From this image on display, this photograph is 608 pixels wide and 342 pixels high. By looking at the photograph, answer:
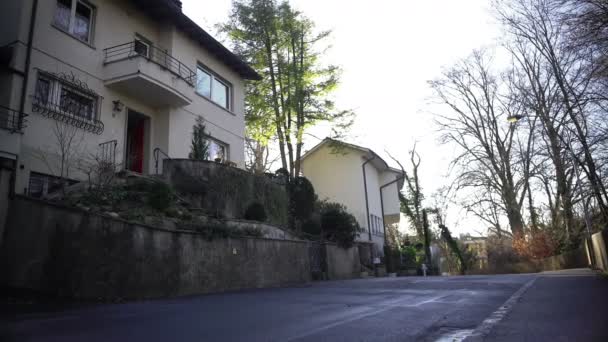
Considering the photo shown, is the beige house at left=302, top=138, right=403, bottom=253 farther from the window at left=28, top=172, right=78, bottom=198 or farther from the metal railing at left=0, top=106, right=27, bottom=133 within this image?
the metal railing at left=0, top=106, right=27, bottom=133

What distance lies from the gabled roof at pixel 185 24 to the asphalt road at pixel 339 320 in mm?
13473

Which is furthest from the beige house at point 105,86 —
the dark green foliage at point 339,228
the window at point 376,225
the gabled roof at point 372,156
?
the window at point 376,225

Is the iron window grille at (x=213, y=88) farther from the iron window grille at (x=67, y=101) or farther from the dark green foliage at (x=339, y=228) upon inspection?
the dark green foliage at (x=339, y=228)

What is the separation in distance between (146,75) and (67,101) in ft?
8.71

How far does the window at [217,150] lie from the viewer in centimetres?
1966

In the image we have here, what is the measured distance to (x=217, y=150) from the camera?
20281mm

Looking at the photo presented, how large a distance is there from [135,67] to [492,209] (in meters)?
25.5

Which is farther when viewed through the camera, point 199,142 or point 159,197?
point 199,142

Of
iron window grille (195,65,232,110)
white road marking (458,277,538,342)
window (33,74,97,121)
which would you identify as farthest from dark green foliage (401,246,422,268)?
white road marking (458,277,538,342)

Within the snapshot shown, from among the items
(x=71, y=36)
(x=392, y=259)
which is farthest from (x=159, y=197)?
(x=392, y=259)

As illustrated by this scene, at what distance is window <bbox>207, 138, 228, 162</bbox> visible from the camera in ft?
64.5

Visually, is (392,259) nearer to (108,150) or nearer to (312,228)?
(312,228)

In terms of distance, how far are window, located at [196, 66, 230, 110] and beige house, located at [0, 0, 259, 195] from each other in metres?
0.05

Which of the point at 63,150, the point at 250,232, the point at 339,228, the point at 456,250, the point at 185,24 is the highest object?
the point at 185,24
